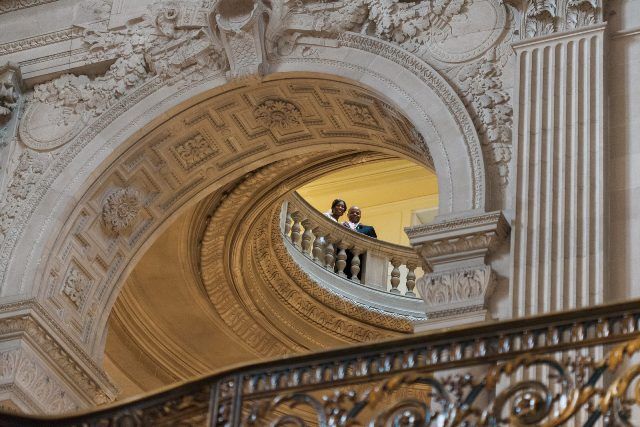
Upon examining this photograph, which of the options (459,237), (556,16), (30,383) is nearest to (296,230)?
(30,383)

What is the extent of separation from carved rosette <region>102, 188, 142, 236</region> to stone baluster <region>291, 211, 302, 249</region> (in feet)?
12.0

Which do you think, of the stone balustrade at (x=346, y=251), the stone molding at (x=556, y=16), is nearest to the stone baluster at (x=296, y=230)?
the stone balustrade at (x=346, y=251)

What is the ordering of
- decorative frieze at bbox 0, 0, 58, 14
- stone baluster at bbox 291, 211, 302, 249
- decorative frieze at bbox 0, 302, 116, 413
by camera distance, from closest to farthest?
1. decorative frieze at bbox 0, 302, 116, 413
2. decorative frieze at bbox 0, 0, 58, 14
3. stone baluster at bbox 291, 211, 302, 249

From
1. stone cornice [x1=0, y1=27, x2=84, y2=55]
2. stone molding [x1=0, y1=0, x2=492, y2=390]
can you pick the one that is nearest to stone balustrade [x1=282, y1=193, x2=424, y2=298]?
stone molding [x1=0, y1=0, x2=492, y2=390]

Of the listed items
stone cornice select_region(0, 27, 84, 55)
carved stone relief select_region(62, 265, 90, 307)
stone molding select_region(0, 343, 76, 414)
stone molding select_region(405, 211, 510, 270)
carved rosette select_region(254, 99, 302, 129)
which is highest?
stone cornice select_region(0, 27, 84, 55)

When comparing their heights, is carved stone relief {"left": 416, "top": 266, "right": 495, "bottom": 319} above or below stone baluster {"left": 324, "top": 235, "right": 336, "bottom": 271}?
below

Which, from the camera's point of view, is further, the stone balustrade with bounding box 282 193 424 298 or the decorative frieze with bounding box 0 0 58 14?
the stone balustrade with bounding box 282 193 424 298

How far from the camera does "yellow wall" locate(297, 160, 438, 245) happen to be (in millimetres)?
19859

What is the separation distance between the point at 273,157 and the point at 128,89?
4.26 ft

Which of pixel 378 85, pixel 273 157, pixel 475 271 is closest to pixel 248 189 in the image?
pixel 273 157

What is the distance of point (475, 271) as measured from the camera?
1027cm

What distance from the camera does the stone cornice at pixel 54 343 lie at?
1155cm

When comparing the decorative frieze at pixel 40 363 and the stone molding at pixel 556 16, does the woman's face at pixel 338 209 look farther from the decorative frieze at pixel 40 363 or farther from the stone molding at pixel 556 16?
the stone molding at pixel 556 16

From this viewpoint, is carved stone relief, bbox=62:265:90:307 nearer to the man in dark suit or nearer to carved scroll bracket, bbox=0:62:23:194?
carved scroll bracket, bbox=0:62:23:194
